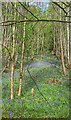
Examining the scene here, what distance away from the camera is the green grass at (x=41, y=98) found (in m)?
2.04

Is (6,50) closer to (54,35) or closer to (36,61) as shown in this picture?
(36,61)

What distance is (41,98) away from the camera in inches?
80.6

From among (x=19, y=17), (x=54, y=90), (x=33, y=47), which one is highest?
(x=19, y=17)

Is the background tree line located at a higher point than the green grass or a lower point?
higher

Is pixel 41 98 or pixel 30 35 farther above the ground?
pixel 30 35

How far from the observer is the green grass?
2.04 m

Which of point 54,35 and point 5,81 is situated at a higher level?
point 54,35

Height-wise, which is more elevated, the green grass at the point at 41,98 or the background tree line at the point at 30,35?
the background tree line at the point at 30,35

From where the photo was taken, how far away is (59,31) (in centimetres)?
201

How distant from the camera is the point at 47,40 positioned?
1.98m

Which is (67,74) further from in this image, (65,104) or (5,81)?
(5,81)

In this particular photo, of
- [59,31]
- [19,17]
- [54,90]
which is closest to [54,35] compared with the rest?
[59,31]

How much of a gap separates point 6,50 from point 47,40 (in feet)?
1.21

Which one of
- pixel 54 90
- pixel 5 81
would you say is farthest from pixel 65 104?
pixel 5 81
